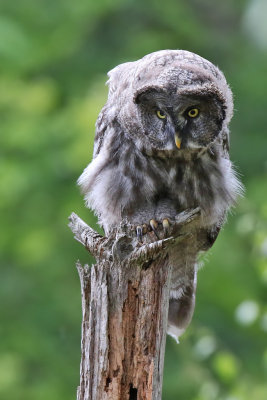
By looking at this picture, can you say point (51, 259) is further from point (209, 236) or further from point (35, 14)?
point (209, 236)

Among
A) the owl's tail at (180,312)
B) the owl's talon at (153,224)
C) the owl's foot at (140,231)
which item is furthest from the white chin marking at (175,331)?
the owl's foot at (140,231)

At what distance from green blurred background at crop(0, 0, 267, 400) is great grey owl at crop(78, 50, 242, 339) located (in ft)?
6.58

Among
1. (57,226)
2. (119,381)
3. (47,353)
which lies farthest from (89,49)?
(119,381)

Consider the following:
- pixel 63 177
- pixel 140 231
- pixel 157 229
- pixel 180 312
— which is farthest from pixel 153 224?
pixel 63 177

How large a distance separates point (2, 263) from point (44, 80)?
6.28 feet

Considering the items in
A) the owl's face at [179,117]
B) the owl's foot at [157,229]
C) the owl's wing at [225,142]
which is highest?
the owl's wing at [225,142]

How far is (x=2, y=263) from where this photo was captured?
25.9ft

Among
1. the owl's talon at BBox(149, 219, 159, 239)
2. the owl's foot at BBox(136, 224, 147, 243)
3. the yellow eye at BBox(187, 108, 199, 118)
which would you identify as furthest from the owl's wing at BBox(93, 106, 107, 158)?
the owl's foot at BBox(136, 224, 147, 243)

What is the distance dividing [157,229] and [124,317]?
663 millimetres

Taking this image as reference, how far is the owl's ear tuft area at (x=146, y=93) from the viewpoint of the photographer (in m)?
3.99

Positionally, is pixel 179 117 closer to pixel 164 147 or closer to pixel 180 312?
pixel 164 147

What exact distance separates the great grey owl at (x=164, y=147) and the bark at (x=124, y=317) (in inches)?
21.1

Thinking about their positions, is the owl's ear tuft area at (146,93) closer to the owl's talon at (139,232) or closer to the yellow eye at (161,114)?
the yellow eye at (161,114)

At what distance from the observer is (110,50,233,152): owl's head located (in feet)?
13.0
